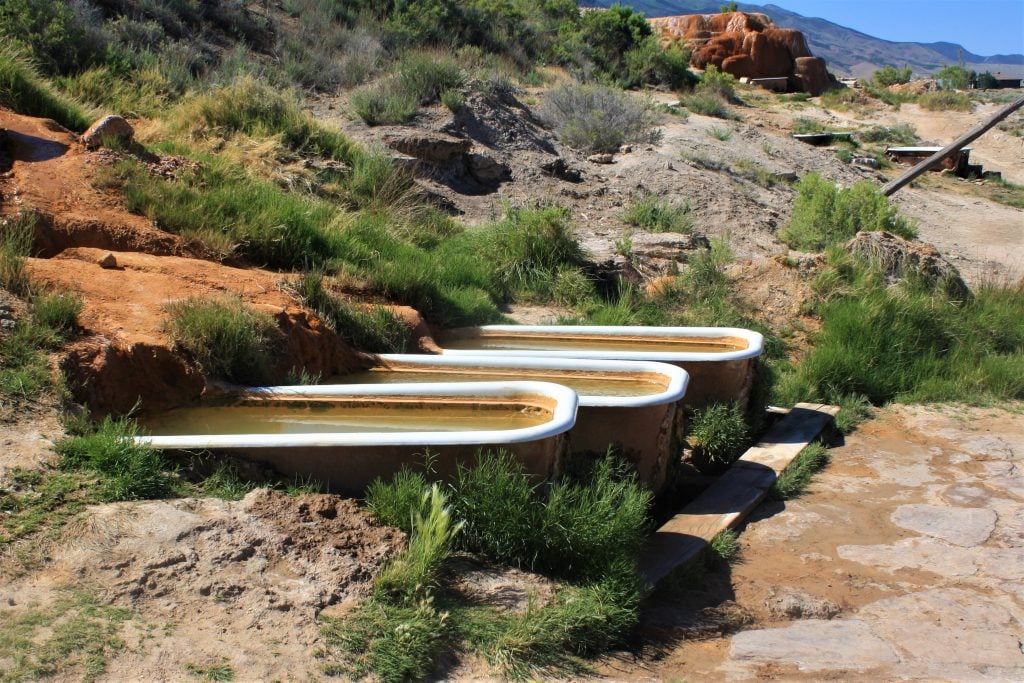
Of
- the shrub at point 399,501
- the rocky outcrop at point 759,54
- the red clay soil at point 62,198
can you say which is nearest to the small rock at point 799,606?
the shrub at point 399,501

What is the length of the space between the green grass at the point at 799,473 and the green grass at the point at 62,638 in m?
3.47

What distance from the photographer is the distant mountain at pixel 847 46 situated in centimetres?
11119

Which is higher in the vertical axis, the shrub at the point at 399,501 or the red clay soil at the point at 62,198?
the red clay soil at the point at 62,198

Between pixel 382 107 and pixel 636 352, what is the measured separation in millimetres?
6539

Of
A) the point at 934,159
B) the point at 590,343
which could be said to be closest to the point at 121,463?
the point at 590,343

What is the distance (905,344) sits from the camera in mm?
7367

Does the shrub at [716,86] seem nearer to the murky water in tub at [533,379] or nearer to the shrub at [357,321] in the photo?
the shrub at [357,321]

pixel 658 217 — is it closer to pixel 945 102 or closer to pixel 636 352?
pixel 636 352

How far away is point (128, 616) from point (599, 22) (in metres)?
22.5

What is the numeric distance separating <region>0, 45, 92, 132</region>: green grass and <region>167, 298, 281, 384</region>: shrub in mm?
3322

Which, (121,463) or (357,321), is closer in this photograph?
(121,463)

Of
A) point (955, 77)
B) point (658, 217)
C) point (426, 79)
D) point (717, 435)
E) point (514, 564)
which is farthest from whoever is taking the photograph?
point (955, 77)

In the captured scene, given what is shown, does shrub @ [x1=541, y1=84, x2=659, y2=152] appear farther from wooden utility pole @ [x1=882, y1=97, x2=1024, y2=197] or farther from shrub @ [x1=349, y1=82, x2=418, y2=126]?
wooden utility pole @ [x1=882, y1=97, x2=1024, y2=197]

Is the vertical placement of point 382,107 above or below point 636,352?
above
